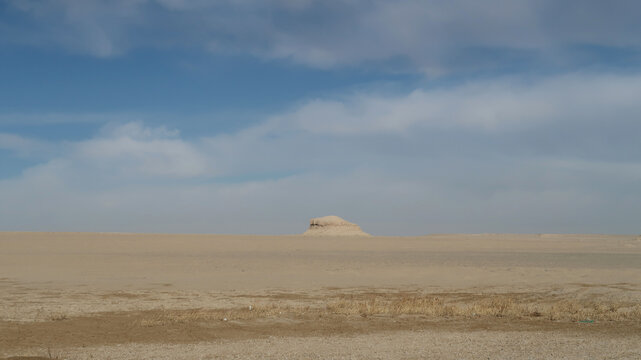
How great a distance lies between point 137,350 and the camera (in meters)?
10.2

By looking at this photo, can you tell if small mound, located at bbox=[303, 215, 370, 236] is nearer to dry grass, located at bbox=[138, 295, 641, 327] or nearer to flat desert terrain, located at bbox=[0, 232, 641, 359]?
flat desert terrain, located at bbox=[0, 232, 641, 359]

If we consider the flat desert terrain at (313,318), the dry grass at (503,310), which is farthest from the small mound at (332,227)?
the dry grass at (503,310)

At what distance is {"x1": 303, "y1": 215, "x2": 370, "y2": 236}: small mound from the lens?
110 m

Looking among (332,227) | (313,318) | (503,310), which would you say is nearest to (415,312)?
(503,310)

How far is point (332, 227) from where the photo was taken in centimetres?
11156

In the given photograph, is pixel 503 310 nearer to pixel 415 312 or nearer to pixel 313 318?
pixel 415 312

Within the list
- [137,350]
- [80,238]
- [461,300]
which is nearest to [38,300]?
Result: [137,350]

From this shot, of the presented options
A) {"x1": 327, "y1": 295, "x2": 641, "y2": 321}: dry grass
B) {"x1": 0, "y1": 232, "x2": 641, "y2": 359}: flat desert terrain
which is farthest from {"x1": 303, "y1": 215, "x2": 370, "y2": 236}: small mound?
{"x1": 327, "y1": 295, "x2": 641, "y2": 321}: dry grass

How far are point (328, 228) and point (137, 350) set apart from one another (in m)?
101

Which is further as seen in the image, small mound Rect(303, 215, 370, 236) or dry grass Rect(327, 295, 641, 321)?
small mound Rect(303, 215, 370, 236)

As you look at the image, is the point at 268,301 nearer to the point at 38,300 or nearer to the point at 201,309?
the point at 201,309

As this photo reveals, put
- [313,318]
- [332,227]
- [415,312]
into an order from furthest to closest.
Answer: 1. [332,227]
2. [415,312]
3. [313,318]

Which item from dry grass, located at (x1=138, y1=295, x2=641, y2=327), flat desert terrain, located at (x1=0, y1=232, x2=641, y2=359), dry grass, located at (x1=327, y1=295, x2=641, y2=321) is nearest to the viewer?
flat desert terrain, located at (x1=0, y1=232, x2=641, y2=359)

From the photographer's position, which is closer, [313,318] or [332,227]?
[313,318]
